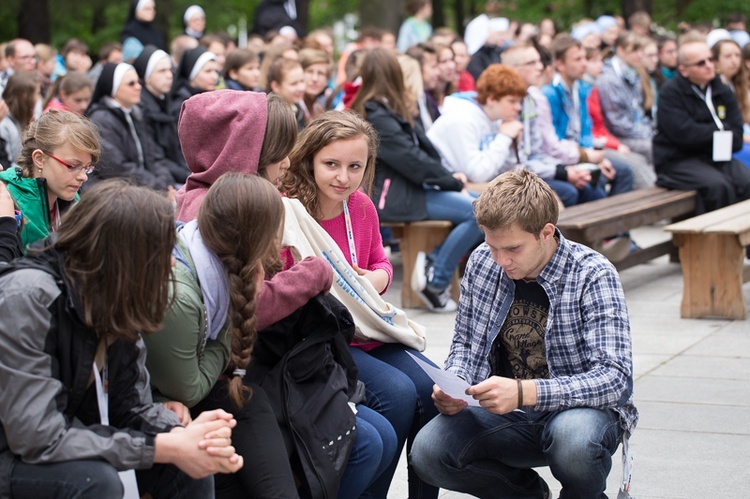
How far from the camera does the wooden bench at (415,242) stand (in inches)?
307

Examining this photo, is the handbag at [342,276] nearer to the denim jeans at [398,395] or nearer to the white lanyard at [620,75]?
the denim jeans at [398,395]

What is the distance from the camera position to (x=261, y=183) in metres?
3.20

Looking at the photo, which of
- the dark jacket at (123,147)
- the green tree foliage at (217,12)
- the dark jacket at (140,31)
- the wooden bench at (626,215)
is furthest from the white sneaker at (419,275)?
the green tree foliage at (217,12)

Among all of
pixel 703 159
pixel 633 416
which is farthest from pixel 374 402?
pixel 703 159

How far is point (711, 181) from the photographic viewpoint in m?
9.14

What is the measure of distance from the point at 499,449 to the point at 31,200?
212cm

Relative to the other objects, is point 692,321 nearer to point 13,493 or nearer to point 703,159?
point 703,159

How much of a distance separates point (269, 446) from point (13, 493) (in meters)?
0.77

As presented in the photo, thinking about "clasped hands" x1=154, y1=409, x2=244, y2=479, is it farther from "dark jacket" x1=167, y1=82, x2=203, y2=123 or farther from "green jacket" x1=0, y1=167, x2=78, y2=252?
"dark jacket" x1=167, y1=82, x2=203, y2=123

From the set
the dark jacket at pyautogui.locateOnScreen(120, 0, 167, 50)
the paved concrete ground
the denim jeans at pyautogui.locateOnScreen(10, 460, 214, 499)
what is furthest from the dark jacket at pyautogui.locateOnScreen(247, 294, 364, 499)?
the dark jacket at pyautogui.locateOnScreen(120, 0, 167, 50)

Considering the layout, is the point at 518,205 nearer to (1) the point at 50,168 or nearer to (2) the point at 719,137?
(1) the point at 50,168

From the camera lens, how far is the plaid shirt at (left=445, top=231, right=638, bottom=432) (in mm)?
3471

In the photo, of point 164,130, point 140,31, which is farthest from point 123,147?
point 140,31

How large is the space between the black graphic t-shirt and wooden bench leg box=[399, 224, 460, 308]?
160 inches
